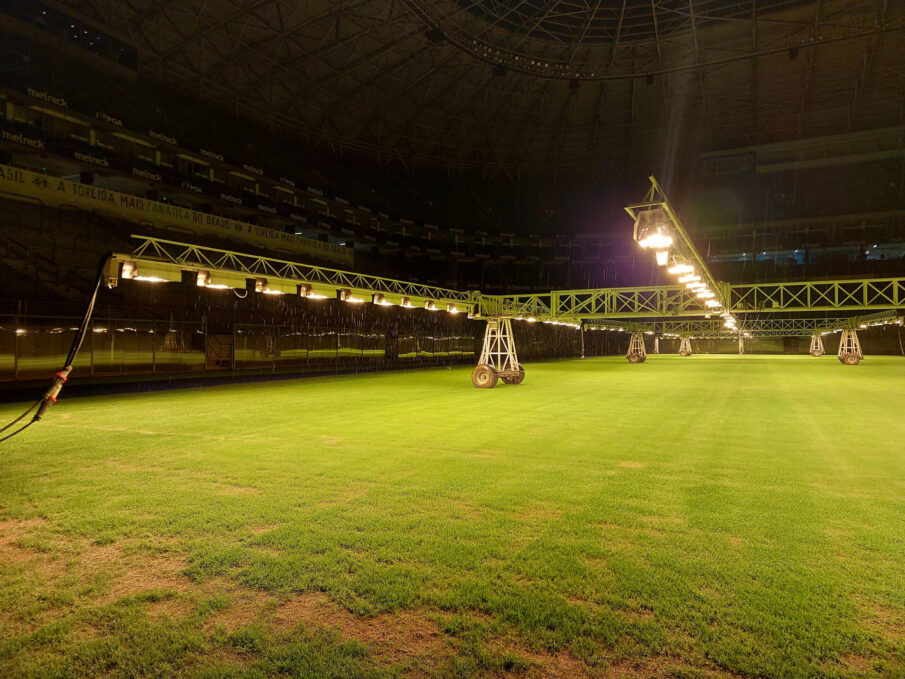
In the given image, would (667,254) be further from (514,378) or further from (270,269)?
(270,269)

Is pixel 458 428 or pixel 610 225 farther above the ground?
pixel 610 225

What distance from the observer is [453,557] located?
4.22 metres

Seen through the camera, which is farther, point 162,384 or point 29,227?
point 29,227

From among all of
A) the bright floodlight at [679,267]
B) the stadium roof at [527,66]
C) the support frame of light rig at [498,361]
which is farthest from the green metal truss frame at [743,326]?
the bright floodlight at [679,267]

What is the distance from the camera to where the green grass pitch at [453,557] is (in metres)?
3.00

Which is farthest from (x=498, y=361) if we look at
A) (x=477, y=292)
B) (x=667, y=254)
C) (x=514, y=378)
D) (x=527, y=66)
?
(x=527, y=66)

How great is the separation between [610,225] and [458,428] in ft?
201

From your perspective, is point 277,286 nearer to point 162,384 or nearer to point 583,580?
point 162,384

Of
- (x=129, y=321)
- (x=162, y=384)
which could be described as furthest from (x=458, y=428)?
(x=129, y=321)

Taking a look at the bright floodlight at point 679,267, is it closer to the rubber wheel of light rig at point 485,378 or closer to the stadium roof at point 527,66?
the rubber wheel of light rig at point 485,378

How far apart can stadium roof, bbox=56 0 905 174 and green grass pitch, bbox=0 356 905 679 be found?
33626mm

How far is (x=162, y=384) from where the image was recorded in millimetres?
21375

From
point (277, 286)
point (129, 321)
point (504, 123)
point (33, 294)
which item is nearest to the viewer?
point (277, 286)

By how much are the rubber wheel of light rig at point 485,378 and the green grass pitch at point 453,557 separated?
1023 cm
